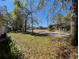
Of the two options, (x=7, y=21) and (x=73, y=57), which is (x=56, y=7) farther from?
(x=7, y=21)

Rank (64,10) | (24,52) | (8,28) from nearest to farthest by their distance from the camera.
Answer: (64,10), (24,52), (8,28)

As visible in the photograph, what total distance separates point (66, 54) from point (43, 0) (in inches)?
123

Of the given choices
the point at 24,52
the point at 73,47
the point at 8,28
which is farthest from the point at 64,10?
the point at 8,28

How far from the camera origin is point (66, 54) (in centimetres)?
819

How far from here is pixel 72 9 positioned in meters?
8.52

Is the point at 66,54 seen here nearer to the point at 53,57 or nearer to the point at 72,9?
the point at 53,57

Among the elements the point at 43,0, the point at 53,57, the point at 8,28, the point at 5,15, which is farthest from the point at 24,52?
the point at 8,28

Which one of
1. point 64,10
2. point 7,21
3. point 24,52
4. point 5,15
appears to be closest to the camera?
point 64,10

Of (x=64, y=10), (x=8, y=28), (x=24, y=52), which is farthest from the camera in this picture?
(x=8, y=28)

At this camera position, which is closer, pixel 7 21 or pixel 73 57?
pixel 73 57

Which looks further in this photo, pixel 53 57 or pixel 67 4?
pixel 67 4

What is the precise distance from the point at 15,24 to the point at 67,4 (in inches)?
1377

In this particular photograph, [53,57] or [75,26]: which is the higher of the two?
[75,26]

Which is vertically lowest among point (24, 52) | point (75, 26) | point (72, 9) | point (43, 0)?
point (24, 52)
